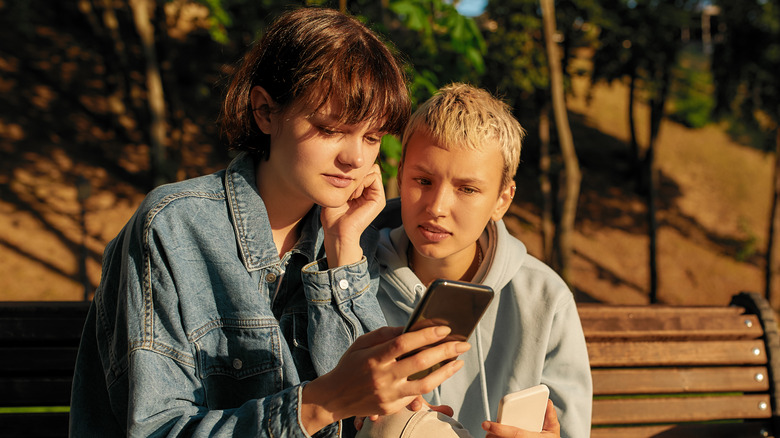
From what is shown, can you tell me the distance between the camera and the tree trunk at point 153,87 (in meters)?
9.65

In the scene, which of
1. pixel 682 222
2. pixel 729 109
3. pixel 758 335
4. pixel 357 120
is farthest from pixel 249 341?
pixel 682 222

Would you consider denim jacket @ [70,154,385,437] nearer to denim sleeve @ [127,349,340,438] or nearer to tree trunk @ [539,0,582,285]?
denim sleeve @ [127,349,340,438]

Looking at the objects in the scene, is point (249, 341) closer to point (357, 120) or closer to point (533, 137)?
point (357, 120)

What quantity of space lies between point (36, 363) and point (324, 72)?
6.40 ft

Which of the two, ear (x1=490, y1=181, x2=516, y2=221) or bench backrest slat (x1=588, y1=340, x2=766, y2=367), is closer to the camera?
ear (x1=490, y1=181, x2=516, y2=221)

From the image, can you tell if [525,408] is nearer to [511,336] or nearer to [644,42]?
[511,336]

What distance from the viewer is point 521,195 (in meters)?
19.7

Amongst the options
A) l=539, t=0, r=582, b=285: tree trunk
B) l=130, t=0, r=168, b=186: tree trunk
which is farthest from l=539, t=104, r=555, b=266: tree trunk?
l=130, t=0, r=168, b=186: tree trunk

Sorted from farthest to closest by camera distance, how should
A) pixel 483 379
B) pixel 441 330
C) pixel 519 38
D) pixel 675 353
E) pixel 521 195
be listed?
1. pixel 521 195
2. pixel 519 38
3. pixel 675 353
4. pixel 483 379
5. pixel 441 330

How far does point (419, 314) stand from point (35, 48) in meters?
20.4

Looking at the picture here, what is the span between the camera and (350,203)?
2.42 m

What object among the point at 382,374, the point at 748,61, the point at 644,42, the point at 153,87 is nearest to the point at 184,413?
the point at 382,374

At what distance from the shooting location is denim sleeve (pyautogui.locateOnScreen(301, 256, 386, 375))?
2.18 metres

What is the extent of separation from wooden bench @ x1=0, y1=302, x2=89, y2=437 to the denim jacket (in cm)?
78
